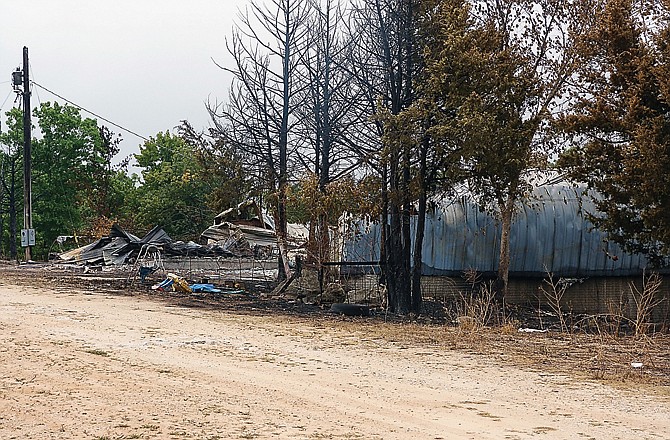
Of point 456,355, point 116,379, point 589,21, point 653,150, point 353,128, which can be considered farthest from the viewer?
point 353,128

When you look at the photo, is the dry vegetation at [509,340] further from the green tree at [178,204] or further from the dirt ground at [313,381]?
the green tree at [178,204]

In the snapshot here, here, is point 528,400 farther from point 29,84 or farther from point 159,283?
point 29,84

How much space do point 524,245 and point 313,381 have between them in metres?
14.2

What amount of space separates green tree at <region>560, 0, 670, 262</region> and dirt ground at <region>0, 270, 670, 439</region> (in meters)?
3.51

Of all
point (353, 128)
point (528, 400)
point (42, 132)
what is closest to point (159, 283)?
point (353, 128)

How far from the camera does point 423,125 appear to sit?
17438mm

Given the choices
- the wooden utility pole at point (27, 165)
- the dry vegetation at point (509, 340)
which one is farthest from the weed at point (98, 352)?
the wooden utility pole at point (27, 165)

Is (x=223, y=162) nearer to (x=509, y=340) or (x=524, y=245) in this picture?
(x=524, y=245)

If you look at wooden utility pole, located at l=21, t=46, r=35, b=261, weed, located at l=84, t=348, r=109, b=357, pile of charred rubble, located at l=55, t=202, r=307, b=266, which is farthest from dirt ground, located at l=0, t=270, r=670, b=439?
wooden utility pole, located at l=21, t=46, r=35, b=261

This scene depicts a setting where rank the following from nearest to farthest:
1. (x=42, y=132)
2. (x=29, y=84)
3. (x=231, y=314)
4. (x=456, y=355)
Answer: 1. (x=456, y=355)
2. (x=231, y=314)
3. (x=29, y=84)
4. (x=42, y=132)

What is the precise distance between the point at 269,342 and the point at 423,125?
6.58m

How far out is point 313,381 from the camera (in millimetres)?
9555

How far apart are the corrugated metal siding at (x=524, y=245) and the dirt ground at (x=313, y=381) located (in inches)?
269

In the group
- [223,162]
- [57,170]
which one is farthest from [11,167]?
[223,162]
